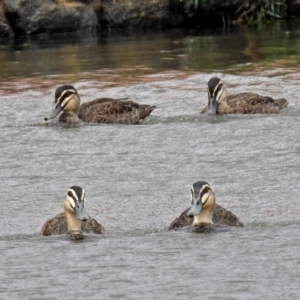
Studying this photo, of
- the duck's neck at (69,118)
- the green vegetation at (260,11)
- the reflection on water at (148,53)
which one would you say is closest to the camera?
the duck's neck at (69,118)

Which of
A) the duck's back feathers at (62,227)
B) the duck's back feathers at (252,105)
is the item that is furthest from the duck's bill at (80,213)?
the duck's back feathers at (252,105)

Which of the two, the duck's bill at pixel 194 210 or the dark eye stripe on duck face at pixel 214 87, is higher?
the dark eye stripe on duck face at pixel 214 87

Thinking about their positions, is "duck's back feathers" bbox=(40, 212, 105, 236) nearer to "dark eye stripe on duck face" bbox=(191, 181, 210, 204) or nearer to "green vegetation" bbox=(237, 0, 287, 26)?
"dark eye stripe on duck face" bbox=(191, 181, 210, 204)

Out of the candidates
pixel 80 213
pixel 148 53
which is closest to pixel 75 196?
pixel 80 213

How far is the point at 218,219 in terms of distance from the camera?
1151 centimetres

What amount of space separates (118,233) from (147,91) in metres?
7.77

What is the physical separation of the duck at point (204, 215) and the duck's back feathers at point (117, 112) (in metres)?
5.36

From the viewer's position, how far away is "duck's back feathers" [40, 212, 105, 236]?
11352 mm

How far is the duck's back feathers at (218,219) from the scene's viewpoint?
37.4 ft

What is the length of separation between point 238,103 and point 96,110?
1968mm

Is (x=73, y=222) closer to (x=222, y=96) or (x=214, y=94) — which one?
(x=214, y=94)

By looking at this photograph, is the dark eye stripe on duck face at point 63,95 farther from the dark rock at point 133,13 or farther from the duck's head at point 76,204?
the dark rock at point 133,13

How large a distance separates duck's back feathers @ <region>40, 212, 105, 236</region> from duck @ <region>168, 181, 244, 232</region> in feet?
2.25

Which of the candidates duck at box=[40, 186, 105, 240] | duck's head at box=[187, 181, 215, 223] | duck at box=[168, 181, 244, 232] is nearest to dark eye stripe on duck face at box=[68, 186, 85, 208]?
duck at box=[40, 186, 105, 240]
